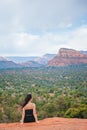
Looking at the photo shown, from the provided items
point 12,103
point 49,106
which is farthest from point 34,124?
point 12,103

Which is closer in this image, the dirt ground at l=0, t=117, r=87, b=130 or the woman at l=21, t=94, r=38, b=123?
the dirt ground at l=0, t=117, r=87, b=130

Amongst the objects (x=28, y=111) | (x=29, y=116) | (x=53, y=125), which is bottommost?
(x=53, y=125)

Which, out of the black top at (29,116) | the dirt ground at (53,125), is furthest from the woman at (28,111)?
the dirt ground at (53,125)

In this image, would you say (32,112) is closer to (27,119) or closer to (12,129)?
(27,119)

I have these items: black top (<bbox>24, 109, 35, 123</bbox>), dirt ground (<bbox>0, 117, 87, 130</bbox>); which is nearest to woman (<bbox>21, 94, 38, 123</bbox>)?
black top (<bbox>24, 109, 35, 123</bbox>)

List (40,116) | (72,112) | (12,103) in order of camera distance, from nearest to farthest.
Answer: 1. (72,112)
2. (40,116)
3. (12,103)

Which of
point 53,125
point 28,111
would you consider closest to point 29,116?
point 28,111

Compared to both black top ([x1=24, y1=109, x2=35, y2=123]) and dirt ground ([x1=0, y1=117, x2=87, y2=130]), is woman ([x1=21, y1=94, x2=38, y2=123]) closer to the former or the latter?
black top ([x1=24, y1=109, x2=35, y2=123])

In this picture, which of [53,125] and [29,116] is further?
[29,116]

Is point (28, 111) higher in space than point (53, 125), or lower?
higher

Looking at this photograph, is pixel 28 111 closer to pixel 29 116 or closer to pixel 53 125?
pixel 29 116

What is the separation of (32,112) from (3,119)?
23.7 meters

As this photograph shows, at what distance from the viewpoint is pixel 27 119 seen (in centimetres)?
1520

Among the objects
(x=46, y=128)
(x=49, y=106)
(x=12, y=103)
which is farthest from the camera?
(x=12, y=103)
